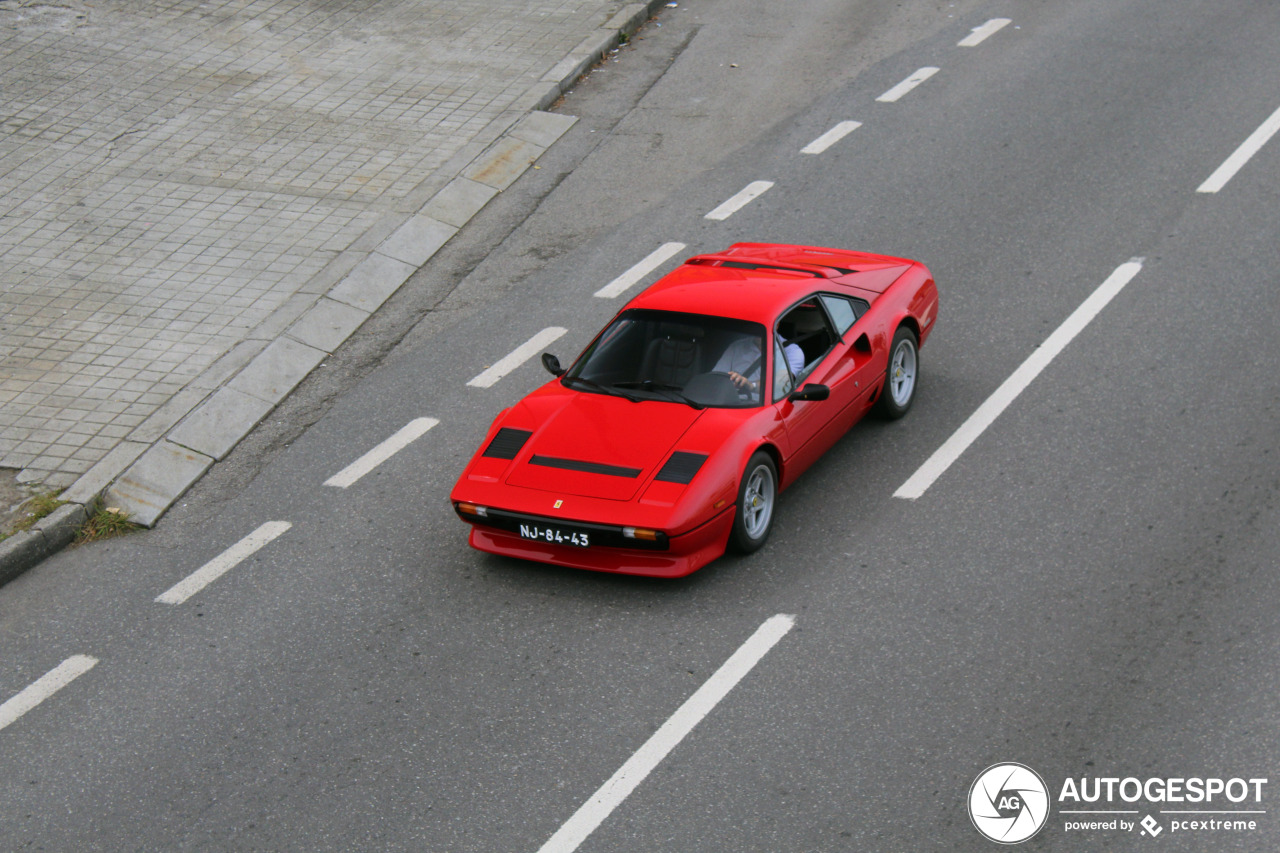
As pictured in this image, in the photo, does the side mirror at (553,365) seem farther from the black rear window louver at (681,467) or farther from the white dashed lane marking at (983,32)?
the white dashed lane marking at (983,32)

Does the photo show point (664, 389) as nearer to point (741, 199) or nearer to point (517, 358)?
point (517, 358)

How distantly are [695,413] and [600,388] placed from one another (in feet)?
2.37

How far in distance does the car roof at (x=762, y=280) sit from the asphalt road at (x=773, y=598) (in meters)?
1.00

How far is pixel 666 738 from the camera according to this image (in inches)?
251

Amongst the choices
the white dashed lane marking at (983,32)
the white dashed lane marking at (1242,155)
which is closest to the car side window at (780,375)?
the white dashed lane marking at (1242,155)

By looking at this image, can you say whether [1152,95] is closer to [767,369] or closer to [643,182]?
[643,182]

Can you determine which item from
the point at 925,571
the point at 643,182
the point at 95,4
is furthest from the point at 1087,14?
the point at 95,4

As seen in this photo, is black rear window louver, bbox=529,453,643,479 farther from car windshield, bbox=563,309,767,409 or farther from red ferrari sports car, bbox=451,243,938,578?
car windshield, bbox=563,309,767,409

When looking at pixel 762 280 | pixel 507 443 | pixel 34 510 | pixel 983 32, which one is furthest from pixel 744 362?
pixel 983 32

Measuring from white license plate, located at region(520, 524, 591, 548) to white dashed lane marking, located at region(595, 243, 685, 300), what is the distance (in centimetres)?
404

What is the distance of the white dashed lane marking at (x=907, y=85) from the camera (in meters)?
14.3

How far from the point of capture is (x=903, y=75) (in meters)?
14.8

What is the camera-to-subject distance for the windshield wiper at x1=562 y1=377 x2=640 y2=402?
8141 mm

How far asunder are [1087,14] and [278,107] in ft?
31.3
